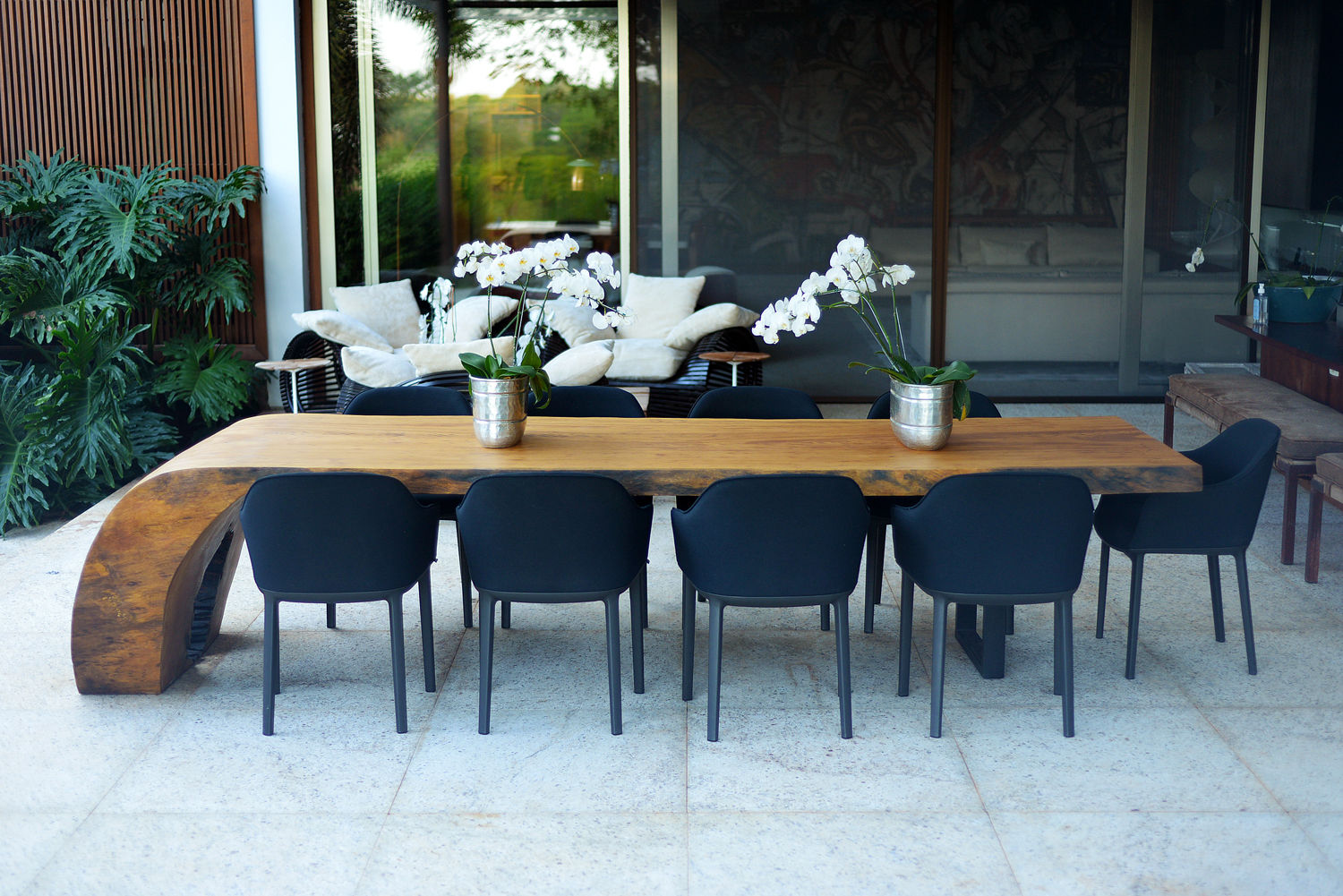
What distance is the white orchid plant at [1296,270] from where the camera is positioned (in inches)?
279

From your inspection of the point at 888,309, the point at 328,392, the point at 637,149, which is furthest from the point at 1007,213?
the point at 328,392

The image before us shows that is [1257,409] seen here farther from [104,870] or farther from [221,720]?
[104,870]

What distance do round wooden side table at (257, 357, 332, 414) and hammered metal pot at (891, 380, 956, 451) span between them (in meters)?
4.08

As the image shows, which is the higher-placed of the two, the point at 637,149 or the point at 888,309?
the point at 637,149

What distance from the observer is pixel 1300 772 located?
3480 mm

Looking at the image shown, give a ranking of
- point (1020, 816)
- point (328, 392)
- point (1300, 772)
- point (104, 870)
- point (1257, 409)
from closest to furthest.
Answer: point (104, 870), point (1020, 816), point (1300, 772), point (1257, 409), point (328, 392)

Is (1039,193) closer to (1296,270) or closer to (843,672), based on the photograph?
(1296,270)

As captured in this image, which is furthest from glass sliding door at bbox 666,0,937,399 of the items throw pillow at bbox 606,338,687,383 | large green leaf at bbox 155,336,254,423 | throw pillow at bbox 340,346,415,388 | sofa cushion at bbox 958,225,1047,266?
throw pillow at bbox 340,346,415,388

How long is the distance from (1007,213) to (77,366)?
5.81m

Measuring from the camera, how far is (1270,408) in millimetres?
5930

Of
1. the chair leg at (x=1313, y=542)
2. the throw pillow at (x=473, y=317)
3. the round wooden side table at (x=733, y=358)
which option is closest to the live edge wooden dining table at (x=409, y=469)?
the chair leg at (x=1313, y=542)

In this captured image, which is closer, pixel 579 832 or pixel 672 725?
pixel 579 832

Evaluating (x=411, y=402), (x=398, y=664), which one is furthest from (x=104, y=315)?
(x=398, y=664)

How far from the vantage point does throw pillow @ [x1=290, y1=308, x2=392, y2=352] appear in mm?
7254
